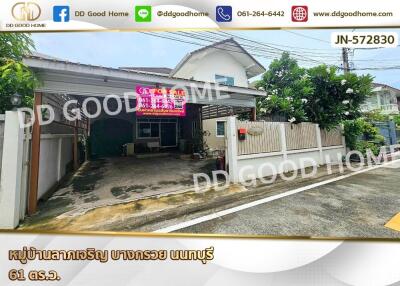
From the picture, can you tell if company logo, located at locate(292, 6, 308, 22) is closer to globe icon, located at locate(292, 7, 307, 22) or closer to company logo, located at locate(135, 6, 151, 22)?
globe icon, located at locate(292, 7, 307, 22)

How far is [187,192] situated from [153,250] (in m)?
2.56

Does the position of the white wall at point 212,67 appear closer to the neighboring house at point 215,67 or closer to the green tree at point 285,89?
the neighboring house at point 215,67

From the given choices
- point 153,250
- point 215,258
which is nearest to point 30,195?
point 153,250

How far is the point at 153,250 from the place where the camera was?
2848mm

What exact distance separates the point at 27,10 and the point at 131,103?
786 cm

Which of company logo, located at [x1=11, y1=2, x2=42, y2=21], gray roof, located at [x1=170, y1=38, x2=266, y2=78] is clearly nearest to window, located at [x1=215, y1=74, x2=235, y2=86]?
gray roof, located at [x1=170, y1=38, x2=266, y2=78]

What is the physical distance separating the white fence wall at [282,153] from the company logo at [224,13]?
2.85 m

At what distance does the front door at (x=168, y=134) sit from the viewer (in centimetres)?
1446

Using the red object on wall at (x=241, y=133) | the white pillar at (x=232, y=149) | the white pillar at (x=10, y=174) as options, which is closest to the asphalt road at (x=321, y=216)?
the white pillar at (x=232, y=149)

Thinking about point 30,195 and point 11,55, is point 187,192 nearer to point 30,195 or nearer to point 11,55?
point 30,195

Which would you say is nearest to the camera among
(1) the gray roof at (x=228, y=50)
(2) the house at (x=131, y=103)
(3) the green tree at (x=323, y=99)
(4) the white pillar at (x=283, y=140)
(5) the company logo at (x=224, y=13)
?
(5) the company logo at (x=224, y=13)

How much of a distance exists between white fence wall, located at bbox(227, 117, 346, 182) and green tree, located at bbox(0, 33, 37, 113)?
4851mm

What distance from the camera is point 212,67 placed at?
1397 centimetres

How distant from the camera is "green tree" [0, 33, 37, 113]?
423 centimetres
